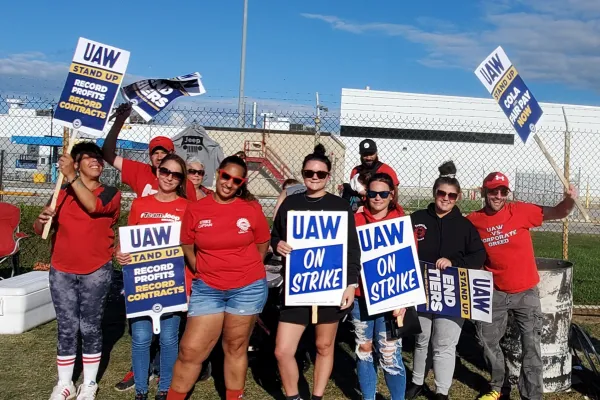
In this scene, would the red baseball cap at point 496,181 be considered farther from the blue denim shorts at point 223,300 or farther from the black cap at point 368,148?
the blue denim shorts at point 223,300

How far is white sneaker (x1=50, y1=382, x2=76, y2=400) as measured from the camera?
4727mm

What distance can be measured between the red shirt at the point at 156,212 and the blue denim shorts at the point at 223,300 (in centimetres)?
34

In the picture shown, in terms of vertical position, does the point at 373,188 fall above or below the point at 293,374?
above

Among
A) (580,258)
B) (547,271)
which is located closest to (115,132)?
(547,271)

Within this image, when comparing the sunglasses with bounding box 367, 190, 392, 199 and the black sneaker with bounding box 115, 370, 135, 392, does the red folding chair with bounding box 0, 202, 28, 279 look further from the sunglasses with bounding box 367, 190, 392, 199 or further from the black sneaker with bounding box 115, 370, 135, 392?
the sunglasses with bounding box 367, 190, 392, 199

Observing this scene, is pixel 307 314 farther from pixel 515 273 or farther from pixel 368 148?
pixel 368 148

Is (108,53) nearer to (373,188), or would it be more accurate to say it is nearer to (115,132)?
(115,132)

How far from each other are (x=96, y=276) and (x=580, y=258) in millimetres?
11907

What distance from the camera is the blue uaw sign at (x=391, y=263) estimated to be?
448 cm

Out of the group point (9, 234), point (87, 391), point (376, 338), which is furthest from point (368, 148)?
point (9, 234)

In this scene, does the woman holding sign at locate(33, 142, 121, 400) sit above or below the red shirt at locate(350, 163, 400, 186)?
below

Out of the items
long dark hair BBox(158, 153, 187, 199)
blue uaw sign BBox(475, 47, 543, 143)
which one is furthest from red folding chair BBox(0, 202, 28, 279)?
blue uaw sign BBox(475, 47, 543, 143)

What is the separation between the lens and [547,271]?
5.29m

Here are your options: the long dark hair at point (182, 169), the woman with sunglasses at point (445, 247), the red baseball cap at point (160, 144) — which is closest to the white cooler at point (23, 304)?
the red baseball cap at point (160, 144)
